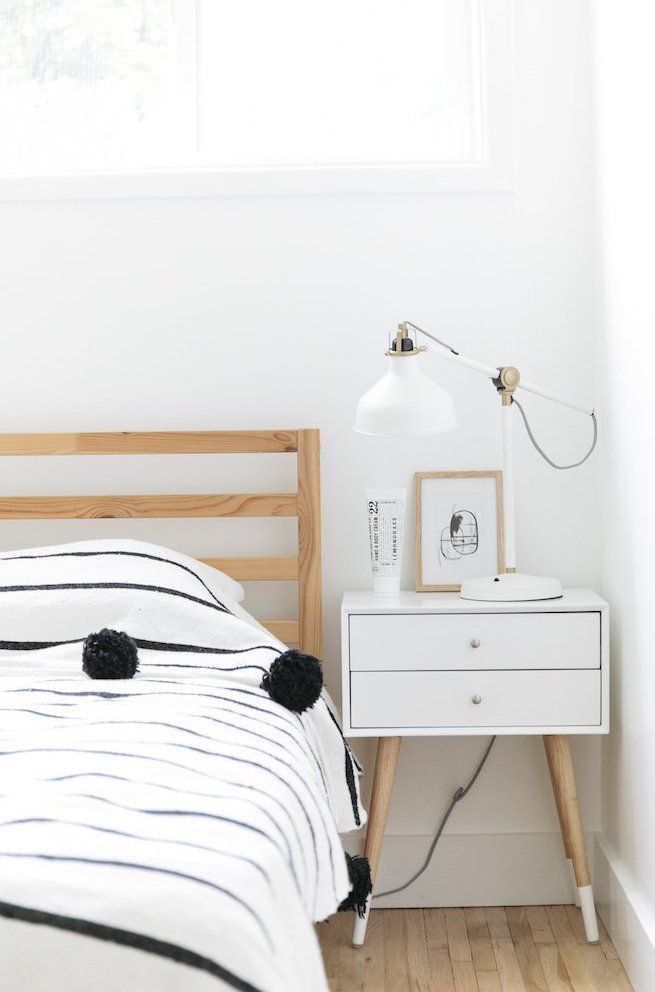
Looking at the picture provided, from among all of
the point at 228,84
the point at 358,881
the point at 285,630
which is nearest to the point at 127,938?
the point at 358,881

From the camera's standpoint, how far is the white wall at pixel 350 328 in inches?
91.5

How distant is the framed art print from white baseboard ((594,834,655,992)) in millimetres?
674

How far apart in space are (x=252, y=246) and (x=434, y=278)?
43 centimetres

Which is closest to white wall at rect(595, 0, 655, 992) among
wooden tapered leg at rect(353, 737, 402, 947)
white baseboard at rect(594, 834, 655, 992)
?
white baseboard at rect(594, 834, 655, 992)

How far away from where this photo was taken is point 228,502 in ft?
7.46

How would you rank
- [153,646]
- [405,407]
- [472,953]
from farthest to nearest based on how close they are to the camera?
[472,953]
[405,407]
[153,646]

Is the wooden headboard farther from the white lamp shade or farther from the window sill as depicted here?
the window sill

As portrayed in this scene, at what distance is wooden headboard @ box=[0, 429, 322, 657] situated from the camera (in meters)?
2.24

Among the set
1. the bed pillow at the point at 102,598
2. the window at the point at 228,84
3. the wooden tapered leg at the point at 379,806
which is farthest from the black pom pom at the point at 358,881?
the window at the point at 228,84

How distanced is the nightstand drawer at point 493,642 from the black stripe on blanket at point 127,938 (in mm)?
1202

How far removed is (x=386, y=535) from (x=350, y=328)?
513 millimetres

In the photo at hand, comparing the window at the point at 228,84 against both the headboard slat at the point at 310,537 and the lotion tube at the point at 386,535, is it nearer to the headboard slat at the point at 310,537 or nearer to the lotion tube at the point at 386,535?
the headboard slat at the point at 310,537

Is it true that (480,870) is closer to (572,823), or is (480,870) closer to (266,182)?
(572,823)

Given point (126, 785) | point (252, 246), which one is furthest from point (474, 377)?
point (126, 785)
